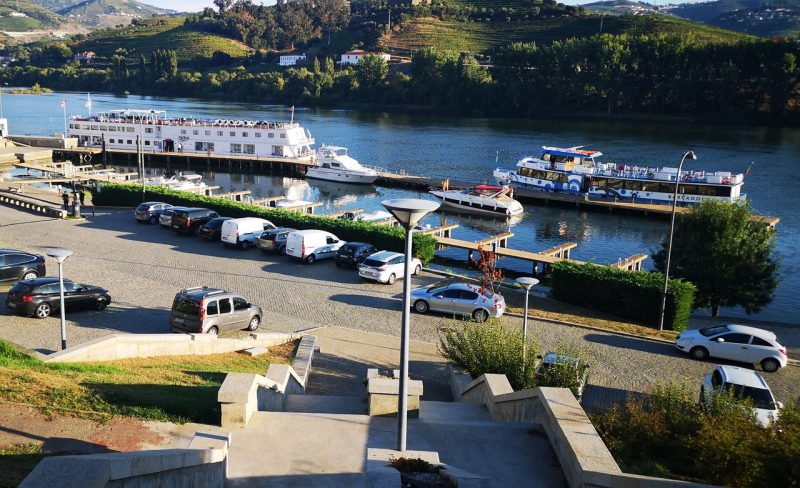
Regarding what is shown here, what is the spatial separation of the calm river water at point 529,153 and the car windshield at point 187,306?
2191 centimetres

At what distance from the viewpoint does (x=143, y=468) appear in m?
7.36

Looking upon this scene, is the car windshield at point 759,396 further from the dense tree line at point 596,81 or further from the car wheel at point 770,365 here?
the dense tree line at point 596,81

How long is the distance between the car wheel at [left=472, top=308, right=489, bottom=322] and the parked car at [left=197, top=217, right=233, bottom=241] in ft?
46.2

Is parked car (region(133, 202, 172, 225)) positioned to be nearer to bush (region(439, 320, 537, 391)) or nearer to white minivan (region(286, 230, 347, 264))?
white minivan (region(286, 230, 347, 264))

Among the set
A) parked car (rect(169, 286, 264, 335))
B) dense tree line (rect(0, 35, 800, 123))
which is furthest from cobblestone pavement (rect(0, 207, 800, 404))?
dense tree line (rect(0, 35, 800, 123))

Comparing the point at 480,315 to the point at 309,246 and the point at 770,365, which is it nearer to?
the point at 770,365

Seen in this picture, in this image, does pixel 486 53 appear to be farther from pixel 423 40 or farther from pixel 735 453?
pixel 735 453

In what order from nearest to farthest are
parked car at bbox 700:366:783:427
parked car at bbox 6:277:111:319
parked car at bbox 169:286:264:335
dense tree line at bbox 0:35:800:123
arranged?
parked car at bbox 700:366:783:427, parked car at bbox 169:286:264:335, parked car at bbox 6:277:111:319, dense tree line at bbox 0:35:800:123

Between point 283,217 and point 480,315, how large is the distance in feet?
48.3

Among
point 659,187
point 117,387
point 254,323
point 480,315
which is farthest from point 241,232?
point 659,187

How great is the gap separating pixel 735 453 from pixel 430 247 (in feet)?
72.9

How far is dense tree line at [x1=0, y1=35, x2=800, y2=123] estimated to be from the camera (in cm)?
10638

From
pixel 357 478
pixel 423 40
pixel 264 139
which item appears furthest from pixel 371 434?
pixel 423 40

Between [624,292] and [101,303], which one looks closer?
[101,303]
